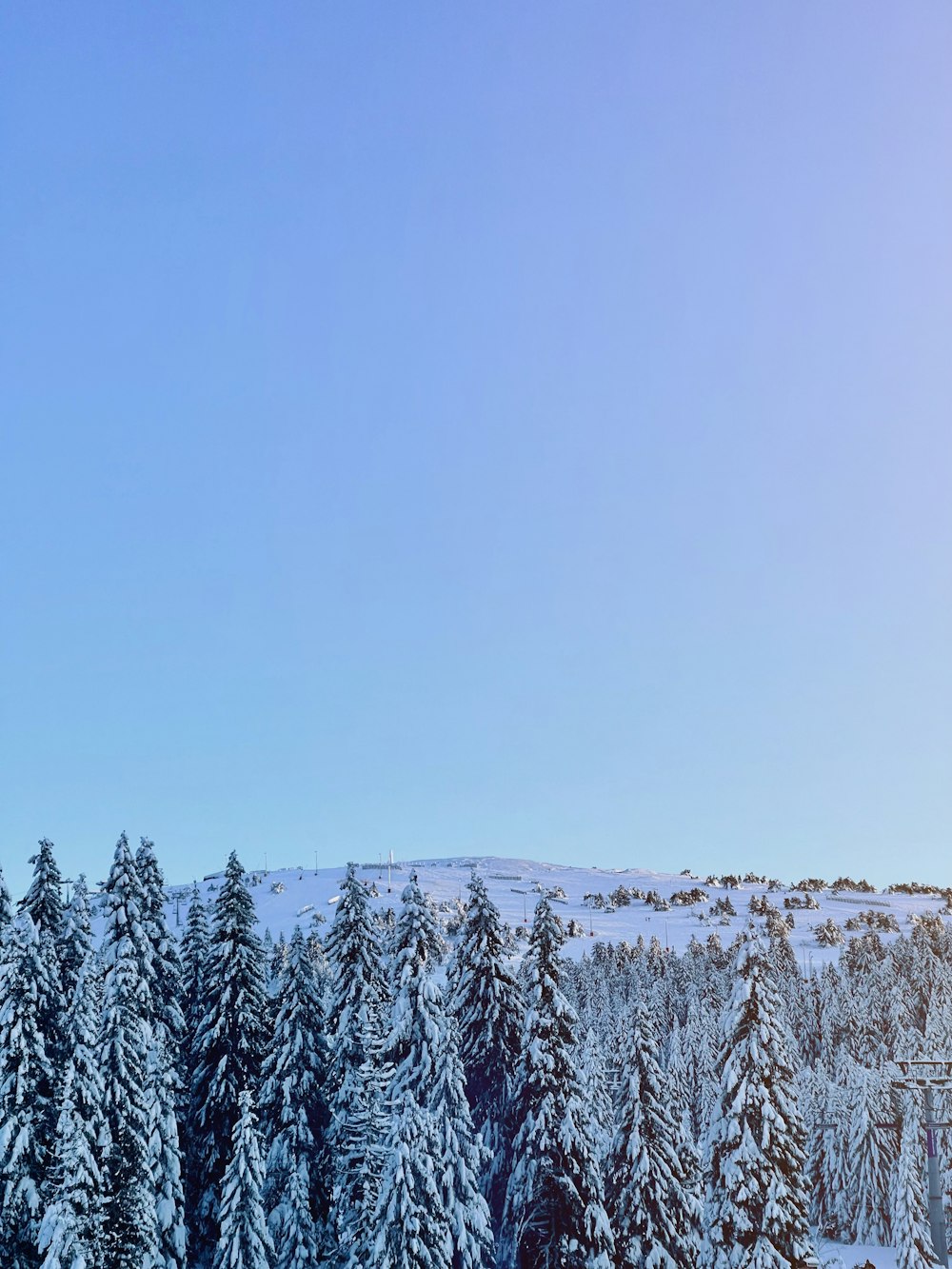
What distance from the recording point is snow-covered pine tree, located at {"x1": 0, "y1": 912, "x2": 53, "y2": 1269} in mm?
35469

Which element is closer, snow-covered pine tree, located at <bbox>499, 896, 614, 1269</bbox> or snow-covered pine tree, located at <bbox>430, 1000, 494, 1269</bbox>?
snow-covered pine tree, located at <bbox>430, 1000, 494, 1269</bbox>

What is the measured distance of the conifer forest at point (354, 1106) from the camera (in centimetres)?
3123

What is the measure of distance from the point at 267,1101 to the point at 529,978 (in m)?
12.0

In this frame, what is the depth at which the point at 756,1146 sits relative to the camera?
3241cm

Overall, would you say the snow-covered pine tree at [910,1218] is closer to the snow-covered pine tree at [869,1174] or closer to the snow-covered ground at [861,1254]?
the snow-covered ground at [861,1254]

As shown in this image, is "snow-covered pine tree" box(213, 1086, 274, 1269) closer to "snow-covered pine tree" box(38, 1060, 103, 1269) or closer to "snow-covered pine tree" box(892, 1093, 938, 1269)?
"snow-covered pine tree" box(38, 1060, 103, 1269)

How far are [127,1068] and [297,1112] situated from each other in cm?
642

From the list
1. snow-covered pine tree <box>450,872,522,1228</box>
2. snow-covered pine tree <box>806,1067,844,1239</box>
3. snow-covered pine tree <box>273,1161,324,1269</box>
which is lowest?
snow-covered pine tree <box>806,1067,844,1239</box>

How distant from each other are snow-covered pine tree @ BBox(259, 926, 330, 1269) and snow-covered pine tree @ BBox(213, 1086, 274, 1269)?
390 centimetres

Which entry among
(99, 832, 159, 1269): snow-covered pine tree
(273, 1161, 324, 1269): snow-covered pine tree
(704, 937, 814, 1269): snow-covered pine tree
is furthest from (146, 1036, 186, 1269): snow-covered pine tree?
(704, 937, 814, 1269): snow-covered pine tree

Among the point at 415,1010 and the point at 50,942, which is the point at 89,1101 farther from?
the point at 415,1010

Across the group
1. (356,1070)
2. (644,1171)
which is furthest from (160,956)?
(644,1171)

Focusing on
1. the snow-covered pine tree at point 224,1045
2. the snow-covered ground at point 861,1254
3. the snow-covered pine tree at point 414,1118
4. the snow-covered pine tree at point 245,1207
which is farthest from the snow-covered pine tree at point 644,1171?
the snow-covered ground at point 861,1254

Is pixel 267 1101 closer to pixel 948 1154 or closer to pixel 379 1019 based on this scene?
pixel 379 1019
